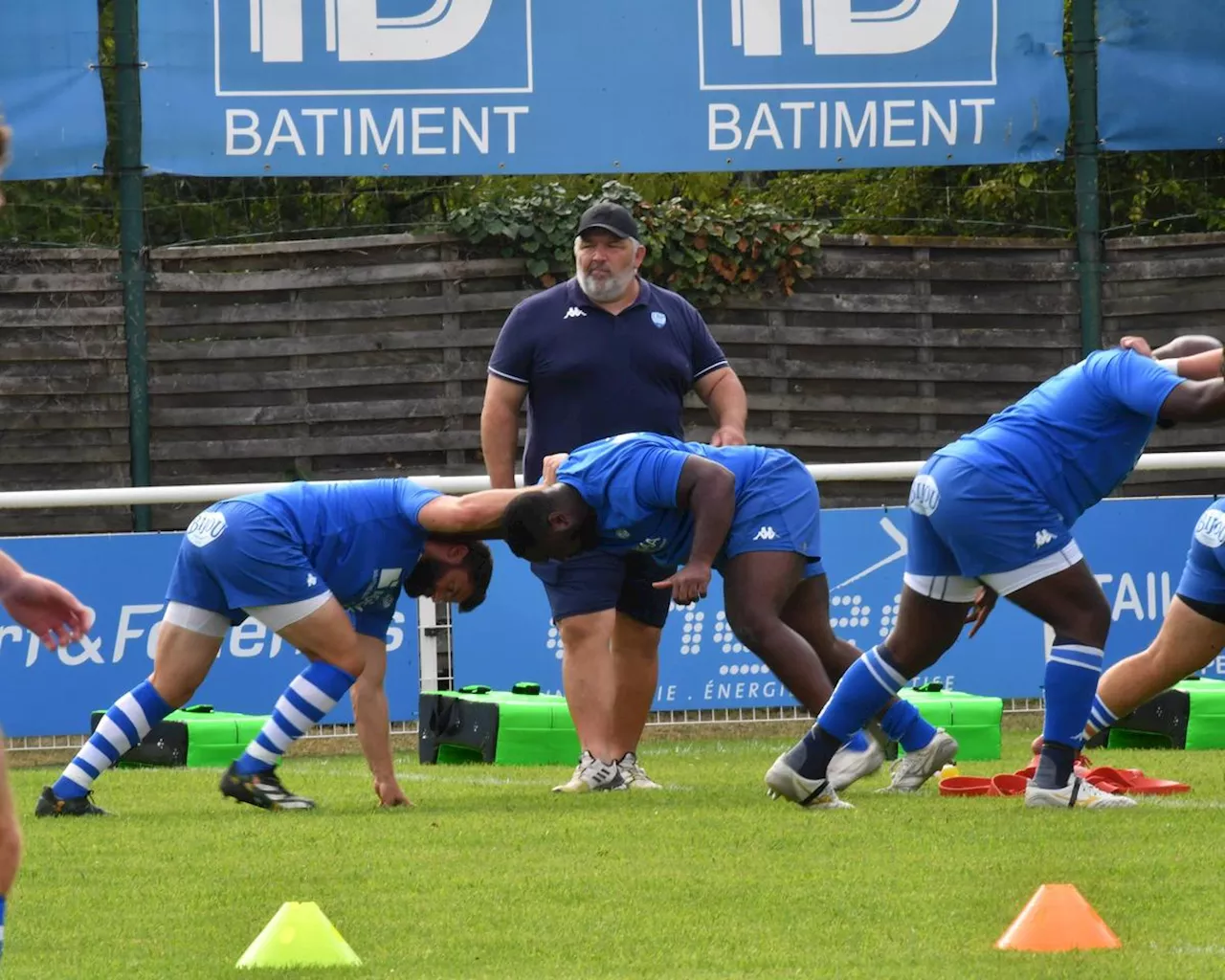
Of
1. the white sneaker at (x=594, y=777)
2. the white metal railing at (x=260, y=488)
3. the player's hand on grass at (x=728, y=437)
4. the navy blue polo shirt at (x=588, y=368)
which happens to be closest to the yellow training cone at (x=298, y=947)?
the white sneaker at (x=594, y=777)

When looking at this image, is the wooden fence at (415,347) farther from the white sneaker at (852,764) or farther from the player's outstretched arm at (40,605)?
the player's outstretched arm at (40,605)

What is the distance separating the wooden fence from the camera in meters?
12.8

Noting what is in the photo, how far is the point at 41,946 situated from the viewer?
5.02 meters

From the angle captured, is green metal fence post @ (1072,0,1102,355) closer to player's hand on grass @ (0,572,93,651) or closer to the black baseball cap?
the black baseball cap

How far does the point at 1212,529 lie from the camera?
7828 mm

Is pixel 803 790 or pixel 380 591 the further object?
pixel 380 591

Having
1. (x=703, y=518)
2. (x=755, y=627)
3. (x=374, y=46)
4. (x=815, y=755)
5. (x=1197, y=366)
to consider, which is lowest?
(x=815, y=755)

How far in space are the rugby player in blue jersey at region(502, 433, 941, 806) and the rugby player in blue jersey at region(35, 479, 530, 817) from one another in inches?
9.0

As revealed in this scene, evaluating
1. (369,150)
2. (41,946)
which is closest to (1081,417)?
(41,946)

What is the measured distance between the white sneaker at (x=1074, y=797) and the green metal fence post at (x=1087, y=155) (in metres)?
5.95

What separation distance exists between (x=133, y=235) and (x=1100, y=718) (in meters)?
6.24

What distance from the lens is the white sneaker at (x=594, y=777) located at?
8430mm

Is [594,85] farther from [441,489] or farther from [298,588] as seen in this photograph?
[298,588]

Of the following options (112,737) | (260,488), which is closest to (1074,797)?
(112,737)
